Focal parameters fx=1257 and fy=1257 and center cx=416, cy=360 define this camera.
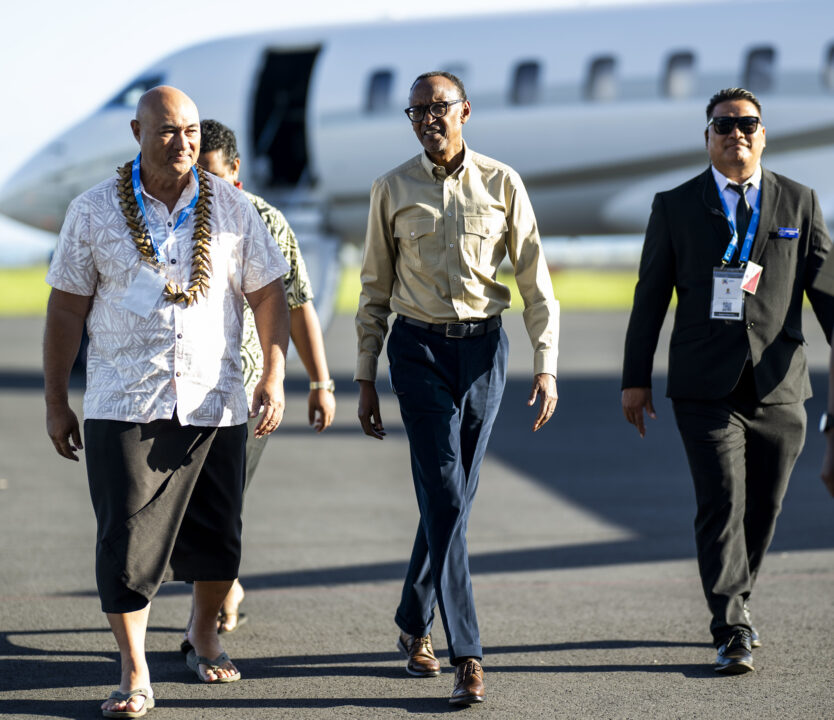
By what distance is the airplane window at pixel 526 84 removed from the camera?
14.6 meters

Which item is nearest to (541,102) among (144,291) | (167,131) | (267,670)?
(267,670)

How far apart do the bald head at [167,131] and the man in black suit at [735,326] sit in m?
1.76

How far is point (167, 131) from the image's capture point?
12.8ft

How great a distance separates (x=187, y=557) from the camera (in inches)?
167

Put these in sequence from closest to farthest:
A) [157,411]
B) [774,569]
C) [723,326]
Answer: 1. [157,411]
2. [723,326]
3. [774,569]

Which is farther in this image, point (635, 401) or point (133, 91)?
point (133, 91)

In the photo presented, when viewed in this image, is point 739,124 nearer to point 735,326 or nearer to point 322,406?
point 735,326

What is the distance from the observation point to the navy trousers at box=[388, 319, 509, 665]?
4156 millimetres

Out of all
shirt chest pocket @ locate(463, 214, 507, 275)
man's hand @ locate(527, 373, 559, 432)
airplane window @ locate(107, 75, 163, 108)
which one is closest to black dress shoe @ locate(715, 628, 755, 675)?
man's hand @ locate(527, 373, 559, 432)

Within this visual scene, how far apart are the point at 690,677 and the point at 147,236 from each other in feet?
7.86

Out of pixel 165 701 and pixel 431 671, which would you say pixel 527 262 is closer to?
pixel 431 671

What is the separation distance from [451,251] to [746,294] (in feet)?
3.65

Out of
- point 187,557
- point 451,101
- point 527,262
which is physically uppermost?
point 451,101

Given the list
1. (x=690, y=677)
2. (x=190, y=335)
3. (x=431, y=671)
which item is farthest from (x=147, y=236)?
(x=690, y=677)
